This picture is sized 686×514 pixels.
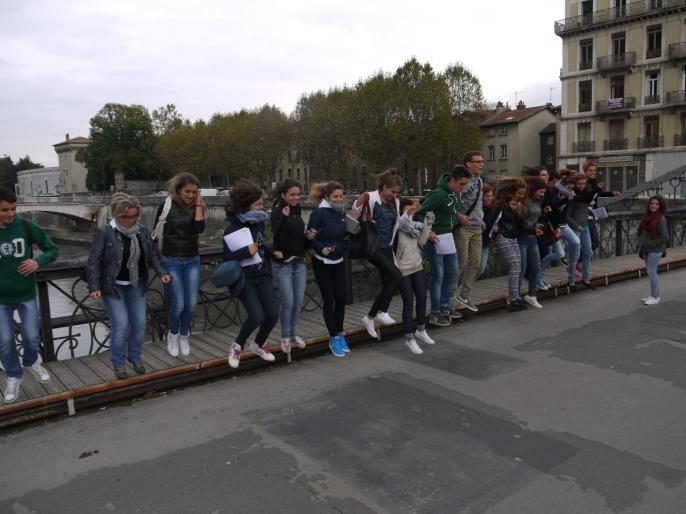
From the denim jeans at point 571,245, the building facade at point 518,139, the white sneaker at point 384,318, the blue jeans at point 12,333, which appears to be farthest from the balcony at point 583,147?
the blue jeans at point 12,333

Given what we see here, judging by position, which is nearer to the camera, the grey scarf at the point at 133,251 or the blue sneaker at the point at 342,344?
the grey scarf at the point at 133,251

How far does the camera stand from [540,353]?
6043mm

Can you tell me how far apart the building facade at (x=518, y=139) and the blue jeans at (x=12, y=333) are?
2261 inches

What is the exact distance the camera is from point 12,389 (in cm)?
461

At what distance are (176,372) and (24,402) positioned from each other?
1235mm

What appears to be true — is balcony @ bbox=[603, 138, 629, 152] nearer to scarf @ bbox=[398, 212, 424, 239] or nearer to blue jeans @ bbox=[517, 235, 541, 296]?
blue jeans @ bbox=[517, 235, 541, 296]

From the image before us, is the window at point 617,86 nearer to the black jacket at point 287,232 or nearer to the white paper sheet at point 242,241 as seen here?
the black jacket at point 287,232

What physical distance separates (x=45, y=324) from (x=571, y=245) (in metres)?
7.25

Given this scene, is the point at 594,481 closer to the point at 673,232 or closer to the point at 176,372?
the point at 176,372

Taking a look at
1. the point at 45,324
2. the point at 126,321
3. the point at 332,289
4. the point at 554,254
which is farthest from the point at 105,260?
the point at 554,254

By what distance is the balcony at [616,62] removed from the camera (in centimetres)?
4388

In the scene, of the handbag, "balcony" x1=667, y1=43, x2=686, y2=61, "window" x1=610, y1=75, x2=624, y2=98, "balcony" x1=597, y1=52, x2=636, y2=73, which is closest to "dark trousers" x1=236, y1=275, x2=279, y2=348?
the handbag

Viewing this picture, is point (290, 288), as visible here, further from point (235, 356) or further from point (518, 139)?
point (518, 139)

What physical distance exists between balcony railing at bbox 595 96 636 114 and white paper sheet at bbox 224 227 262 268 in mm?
46476
